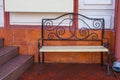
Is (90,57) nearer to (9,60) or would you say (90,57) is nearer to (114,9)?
(114,9)

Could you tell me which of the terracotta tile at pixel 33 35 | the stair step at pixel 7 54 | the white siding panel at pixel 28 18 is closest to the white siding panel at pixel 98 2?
the white siding panel at pixel 28 18

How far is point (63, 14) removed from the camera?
13.2 ft

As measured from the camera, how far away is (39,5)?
3.87 meters

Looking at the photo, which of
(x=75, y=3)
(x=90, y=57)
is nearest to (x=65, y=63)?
(x=90, y=57)

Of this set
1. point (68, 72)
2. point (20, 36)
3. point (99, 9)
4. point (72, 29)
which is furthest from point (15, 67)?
point (99, 9)

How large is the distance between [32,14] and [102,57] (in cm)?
156

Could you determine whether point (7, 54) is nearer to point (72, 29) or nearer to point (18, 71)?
point (18, 71)

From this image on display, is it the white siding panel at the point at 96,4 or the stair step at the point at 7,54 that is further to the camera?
the white siding panel at the point at 96,4

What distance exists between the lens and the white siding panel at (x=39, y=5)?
12.6 ft

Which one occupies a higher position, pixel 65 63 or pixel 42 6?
pixel 42 6

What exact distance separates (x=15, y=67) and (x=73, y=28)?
142cm

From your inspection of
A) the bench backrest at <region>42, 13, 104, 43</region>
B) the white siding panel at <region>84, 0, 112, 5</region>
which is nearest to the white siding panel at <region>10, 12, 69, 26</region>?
the bench backrest at <region>42, 13, 104, 43</region>

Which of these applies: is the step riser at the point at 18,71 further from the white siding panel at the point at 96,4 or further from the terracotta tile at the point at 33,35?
the white siding panel at the point at 96,4

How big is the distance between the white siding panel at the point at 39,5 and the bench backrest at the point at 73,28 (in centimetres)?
21
